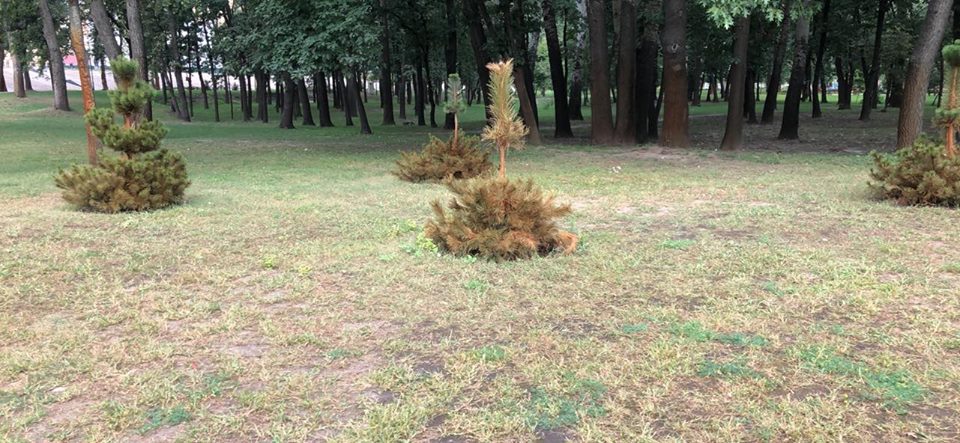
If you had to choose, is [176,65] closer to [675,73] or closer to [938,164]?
[675,73]

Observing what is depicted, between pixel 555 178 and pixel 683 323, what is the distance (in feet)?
22.6

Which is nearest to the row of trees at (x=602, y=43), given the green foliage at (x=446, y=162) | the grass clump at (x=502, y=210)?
the green foliage at (x=446, y=162)

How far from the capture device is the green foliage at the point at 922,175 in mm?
6902

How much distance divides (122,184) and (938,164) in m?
8.69

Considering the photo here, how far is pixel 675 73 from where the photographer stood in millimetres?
13844

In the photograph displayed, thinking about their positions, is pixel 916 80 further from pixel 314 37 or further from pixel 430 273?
pixel 314 37

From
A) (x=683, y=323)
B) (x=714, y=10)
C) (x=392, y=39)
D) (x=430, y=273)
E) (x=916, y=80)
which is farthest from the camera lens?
(x=392, y=39)

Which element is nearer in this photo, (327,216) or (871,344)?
(871,344)

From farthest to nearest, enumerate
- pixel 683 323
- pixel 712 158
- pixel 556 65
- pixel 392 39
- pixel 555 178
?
pixel 392 39
pixel 556 65
pixel 712 158
pixel 555 178
pixel 683 323

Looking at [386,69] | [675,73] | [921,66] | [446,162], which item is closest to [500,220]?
[446,162]

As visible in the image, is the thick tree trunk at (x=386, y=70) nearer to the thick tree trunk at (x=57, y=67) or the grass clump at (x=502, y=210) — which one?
the thick tree trunk at (x=57, y=67)

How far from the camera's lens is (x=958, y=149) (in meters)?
7.25

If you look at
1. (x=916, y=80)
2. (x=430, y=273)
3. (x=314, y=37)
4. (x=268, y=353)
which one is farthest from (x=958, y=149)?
(x=314, y=37)

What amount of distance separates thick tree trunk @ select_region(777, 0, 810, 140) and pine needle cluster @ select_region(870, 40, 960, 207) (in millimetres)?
10592
